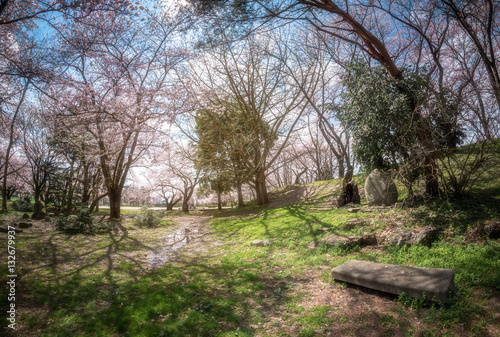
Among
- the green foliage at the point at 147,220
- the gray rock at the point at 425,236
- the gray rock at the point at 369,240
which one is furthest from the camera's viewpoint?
the green foliage at the point at 147,220

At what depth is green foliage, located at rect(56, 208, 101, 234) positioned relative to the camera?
891 centimetres

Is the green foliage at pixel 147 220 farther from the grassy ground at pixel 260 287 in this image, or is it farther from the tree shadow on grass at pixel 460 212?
the tree shadow on grass at pixel 460 212

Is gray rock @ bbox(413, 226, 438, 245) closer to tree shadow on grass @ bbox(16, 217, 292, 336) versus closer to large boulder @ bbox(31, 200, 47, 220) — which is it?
tree shadow on grass @ bbox(16, 217, 292, 336)

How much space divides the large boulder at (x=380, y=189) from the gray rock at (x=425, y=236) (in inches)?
114

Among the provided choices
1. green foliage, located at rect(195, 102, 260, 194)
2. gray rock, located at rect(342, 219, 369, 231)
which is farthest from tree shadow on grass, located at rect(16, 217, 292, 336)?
green foliage, located at rect(195, 102, 260, 194)

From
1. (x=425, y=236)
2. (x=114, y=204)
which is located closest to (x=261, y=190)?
(x=114, y=204)

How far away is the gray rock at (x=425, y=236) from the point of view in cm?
492

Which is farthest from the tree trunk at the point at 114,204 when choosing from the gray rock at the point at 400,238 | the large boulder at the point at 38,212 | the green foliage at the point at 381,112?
the gray rock at the point at 400,238

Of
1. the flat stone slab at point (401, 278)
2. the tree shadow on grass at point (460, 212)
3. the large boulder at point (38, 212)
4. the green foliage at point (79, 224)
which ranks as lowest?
the flat stone slab at point (401, 278)

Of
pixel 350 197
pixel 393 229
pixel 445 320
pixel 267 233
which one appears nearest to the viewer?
pixel 445 320

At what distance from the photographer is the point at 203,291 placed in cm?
446

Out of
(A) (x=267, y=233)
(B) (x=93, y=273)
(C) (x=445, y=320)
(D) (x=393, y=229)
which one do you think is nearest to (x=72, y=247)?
(B) (x=93, y=273)

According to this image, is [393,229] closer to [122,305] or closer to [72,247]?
[122,305]

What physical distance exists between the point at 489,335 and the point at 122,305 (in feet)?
17.1
